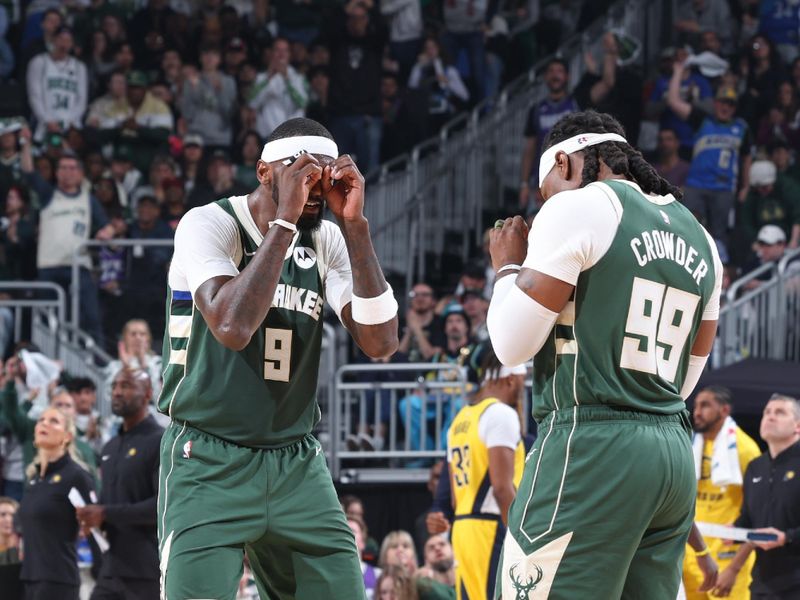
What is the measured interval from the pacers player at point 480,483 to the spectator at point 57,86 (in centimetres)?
1094

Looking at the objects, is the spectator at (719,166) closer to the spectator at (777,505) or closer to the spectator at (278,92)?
the spectator at (278,92)

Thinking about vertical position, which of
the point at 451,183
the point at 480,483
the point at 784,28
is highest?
the point at 784,28

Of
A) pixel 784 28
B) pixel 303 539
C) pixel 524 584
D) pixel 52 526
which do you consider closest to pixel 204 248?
pixel 303 539

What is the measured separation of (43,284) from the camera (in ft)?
50.2

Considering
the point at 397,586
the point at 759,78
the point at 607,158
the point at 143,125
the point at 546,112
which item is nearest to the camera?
the point at 607,158

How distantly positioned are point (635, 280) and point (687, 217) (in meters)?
0.40

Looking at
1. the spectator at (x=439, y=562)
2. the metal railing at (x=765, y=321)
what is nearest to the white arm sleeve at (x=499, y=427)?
the spectator at (x=439, y=562)

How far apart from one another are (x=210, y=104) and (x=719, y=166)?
6.30 meters

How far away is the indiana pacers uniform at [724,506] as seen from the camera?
10352 millimetres

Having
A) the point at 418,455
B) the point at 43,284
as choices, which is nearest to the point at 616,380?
the point at 418,455

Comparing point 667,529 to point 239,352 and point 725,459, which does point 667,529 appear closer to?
point 239,352

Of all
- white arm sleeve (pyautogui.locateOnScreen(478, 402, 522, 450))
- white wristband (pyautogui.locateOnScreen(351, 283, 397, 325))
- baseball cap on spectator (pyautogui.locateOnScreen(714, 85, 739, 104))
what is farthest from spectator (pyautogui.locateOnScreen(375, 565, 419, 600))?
baseball cap on spectator (pyautogui.locateOnScreen(714, 85, 739, 104))

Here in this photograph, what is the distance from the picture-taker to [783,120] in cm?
1859

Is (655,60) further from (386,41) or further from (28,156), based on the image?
(28,156)
